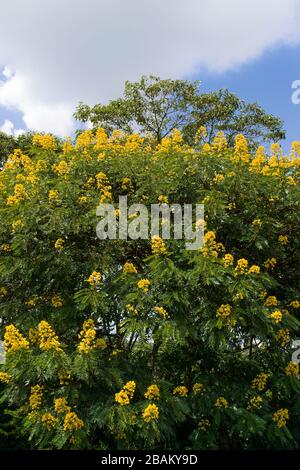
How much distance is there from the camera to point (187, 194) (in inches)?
251

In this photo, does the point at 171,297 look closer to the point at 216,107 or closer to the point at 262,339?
the point at 262,339

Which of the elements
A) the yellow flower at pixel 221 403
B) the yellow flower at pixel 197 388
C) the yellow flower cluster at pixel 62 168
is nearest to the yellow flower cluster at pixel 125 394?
the yellow flower at pixel 197 388

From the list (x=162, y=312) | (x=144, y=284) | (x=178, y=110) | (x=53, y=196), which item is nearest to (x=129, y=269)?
(x=144, y=284)

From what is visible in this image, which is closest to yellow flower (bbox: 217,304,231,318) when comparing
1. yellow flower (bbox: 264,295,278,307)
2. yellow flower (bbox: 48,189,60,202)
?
yellow flower (bbox: 264,295,278,307)

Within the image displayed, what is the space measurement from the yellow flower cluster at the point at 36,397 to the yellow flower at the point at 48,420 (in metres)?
0.18

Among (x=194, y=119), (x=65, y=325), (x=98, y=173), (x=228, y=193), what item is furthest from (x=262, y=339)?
(x=194, y=119)

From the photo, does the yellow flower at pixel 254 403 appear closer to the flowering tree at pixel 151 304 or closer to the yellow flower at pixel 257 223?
the flowering tree at pixel 151 304

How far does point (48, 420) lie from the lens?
5.44 metres

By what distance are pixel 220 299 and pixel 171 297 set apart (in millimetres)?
514

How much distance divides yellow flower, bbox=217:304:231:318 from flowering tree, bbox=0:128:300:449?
1 cm

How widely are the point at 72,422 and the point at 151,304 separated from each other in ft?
4.35

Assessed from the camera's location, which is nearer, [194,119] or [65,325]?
[65,325]

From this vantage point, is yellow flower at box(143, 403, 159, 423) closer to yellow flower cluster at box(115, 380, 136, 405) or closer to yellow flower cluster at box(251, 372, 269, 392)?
yellow flower cluster at box(115, 380, 136, 405)

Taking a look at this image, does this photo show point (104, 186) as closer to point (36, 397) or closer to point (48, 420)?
point (36, 397)
